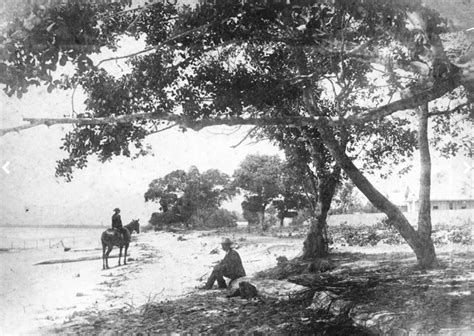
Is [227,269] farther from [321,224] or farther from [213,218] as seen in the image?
[321,224]

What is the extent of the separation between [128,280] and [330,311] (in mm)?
4905

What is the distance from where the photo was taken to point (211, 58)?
7.41 metres

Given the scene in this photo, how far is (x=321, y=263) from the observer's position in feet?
33.8

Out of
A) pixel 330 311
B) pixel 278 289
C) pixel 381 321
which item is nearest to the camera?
pixel 381 321

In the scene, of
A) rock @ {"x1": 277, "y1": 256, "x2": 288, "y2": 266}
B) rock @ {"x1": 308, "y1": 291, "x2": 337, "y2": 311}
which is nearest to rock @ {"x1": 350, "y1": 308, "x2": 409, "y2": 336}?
rock @ {"x1": 308, "y1": 291, "x2": 337, "y2": 311}

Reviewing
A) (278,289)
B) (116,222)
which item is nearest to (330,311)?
(278,289)

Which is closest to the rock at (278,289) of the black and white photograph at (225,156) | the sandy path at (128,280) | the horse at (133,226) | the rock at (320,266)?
the black and white photograph at (225,156)

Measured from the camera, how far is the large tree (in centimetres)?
462

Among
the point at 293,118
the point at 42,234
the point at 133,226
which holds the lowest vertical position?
the point at 42,234

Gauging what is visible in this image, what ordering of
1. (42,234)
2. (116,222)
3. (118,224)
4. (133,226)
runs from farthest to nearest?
(42,234) < (133,226) < (118,224) < (116,222)

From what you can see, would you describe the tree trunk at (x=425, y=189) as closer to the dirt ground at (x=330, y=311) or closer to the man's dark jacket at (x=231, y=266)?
the dirt ground at (x=330, y=311)

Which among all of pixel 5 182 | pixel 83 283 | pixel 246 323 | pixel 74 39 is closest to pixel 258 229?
pixel 83 283

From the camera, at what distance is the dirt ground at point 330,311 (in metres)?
5.54

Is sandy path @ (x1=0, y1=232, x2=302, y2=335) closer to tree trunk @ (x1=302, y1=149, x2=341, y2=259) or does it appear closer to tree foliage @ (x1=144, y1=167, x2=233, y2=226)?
tree foliage @ (x1=144, y1=167, x2=233, y2=226)
